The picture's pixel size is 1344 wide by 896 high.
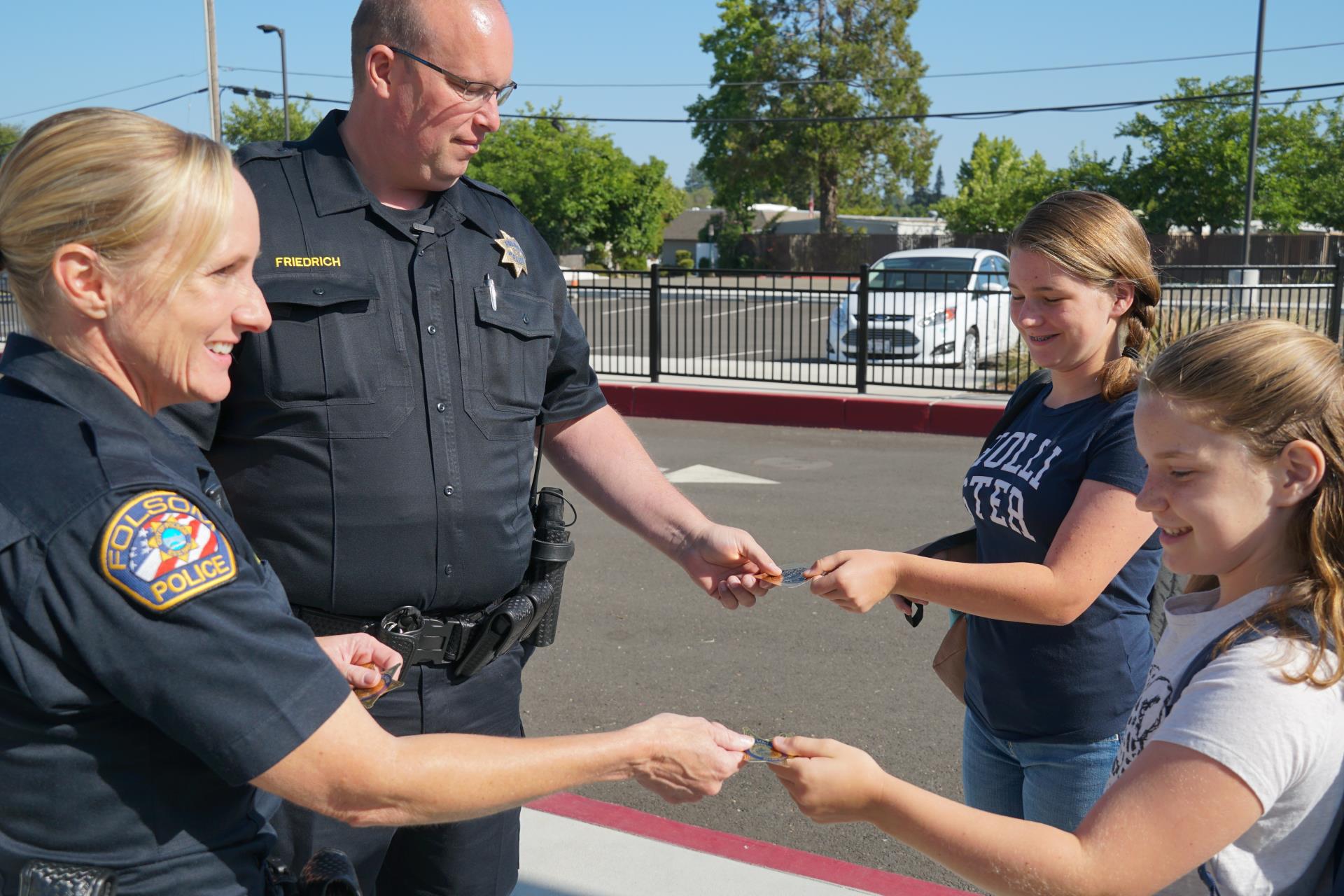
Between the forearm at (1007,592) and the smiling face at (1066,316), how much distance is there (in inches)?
18.8

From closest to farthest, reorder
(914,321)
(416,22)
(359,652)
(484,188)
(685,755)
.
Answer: (685,755)
(359,652)
(416,22)
(484,188)
(914,321)

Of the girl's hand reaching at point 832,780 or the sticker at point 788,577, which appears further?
the sticker at point 788,577

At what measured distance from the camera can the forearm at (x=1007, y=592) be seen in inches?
95.6

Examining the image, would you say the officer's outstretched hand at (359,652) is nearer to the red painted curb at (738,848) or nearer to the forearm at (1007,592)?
the forearm at (1007,592)

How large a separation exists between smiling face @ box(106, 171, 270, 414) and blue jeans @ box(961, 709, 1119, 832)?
1853mm

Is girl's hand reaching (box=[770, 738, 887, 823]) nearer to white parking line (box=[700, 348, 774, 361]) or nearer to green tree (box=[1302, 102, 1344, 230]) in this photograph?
white parking line (box=[700, 348, 774, 361])

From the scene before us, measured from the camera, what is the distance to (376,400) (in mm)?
2418

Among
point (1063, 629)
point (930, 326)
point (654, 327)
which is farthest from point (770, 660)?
point (930, 326)

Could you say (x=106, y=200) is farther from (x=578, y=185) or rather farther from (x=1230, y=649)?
(x=578, y=185)

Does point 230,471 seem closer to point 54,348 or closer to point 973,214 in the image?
point 54,348

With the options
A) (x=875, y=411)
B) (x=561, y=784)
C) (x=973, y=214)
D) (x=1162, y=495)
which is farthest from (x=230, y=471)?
(x=973, y=214)

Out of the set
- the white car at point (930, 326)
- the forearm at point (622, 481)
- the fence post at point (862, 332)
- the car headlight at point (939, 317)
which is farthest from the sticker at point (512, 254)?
the car headlight at point (939, 317)

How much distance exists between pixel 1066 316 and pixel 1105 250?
0.17 meters

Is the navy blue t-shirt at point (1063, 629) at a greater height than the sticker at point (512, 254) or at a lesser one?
lesser
